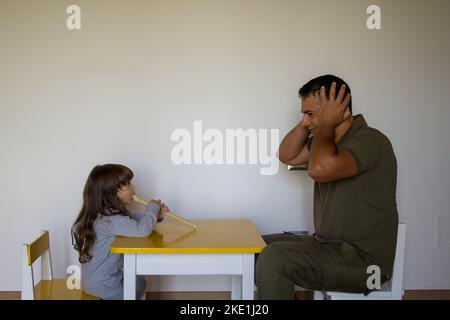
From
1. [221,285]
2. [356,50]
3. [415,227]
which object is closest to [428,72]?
[356,50]

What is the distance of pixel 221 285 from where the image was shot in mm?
2609

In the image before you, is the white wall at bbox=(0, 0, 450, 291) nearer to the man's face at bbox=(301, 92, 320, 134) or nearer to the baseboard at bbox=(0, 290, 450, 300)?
the baseboard at bbox=(0, 290, 450, 300)

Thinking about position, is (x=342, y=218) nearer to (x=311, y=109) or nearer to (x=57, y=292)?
(x=311, y=109)

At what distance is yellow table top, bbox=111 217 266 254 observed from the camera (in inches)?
58.5

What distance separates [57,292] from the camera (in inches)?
69.9

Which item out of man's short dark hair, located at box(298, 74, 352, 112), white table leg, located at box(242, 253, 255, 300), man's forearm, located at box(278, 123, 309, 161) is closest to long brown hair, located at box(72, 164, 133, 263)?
white table leg, located at box(242, 253, 255, 300)

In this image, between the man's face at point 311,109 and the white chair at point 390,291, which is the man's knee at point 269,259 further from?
the man's face at point 311,109

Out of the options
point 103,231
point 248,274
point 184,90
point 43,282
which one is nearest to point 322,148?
point 248,274

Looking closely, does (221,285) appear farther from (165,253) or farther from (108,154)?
(165,253)

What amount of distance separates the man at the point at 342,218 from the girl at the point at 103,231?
1.69 feet

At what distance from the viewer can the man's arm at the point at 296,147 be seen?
1.96 metres

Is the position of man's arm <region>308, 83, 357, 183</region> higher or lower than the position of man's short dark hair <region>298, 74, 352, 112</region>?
lower

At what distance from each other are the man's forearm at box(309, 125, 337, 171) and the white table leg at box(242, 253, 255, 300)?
1.29ft
